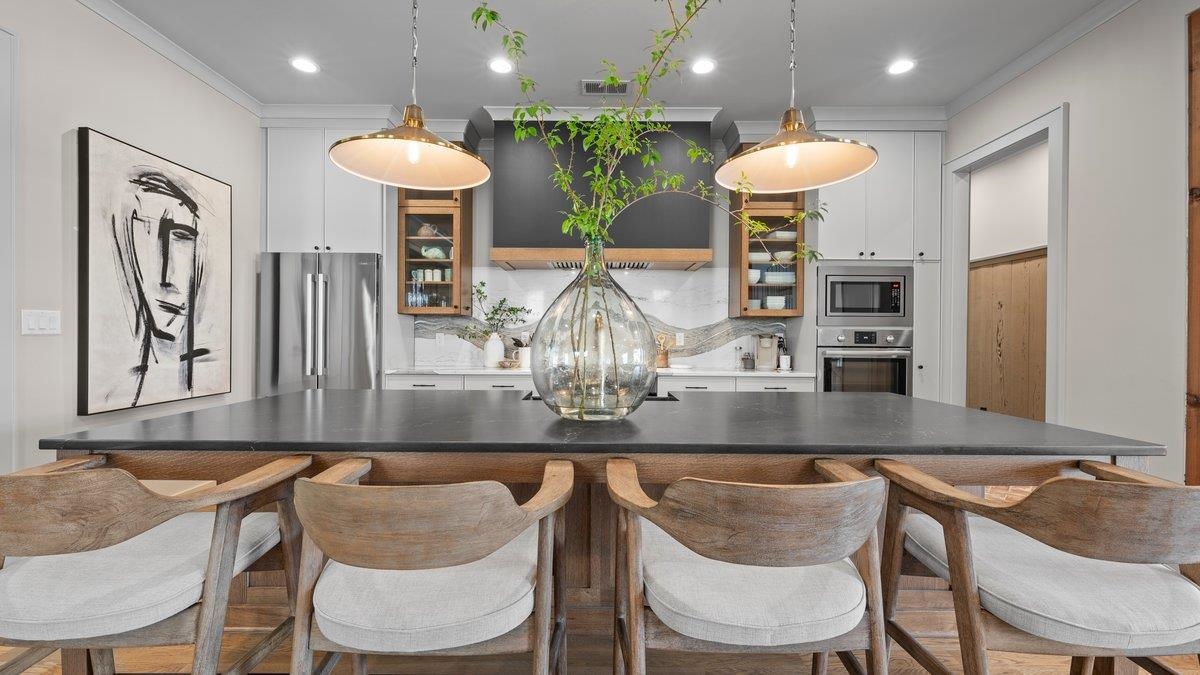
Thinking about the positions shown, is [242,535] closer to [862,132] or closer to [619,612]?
[619,612]

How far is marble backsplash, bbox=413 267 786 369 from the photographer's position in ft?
14.6

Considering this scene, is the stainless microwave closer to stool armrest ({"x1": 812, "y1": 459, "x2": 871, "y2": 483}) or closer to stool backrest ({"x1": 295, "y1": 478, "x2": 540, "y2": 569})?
stool armrest ({"x1": 812, "y1": 459, "x2": 871, "y2": 483})

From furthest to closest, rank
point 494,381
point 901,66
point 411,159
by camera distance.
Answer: point 494,381, point 901,66, point 411,159

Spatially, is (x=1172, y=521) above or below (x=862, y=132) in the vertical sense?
below

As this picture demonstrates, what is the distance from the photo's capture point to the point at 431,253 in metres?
4.08

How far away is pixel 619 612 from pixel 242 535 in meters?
0.91

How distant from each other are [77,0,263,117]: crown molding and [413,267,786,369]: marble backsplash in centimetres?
192

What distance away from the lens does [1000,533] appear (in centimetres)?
131

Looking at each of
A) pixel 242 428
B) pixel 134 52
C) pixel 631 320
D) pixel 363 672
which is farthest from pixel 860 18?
pixel 134 52

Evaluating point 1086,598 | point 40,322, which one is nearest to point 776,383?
point 1086,598

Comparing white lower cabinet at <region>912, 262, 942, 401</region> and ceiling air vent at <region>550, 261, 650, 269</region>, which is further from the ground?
ceiling air vent at <region>550, 261, 650, 269</region>

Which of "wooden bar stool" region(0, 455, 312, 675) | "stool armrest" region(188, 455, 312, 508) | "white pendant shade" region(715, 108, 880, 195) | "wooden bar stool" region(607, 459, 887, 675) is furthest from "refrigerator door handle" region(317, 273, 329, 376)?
"wooden bar stool" region(607, 459, 887, 675)

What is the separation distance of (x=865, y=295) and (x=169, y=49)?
465 cm

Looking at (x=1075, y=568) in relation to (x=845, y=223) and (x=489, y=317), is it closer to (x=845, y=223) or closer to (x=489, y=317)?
(x=845, y=223)
